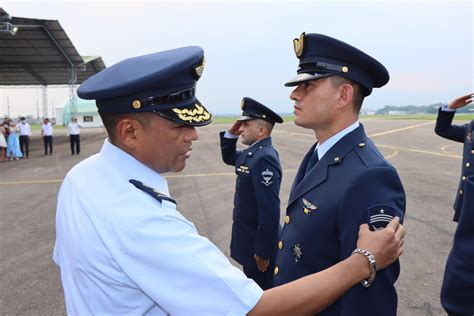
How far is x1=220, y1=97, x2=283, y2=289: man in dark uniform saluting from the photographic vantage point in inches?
140

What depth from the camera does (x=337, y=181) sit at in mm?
1933

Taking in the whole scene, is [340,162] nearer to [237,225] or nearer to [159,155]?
[159,155]

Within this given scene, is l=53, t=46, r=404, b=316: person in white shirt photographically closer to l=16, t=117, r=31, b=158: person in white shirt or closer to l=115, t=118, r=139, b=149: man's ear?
l=115, t=118, r=139, b=149: man's ear

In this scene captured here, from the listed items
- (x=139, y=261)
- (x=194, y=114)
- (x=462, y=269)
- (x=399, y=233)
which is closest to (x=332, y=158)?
(x=399, y=233)

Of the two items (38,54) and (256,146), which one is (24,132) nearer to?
(38,54)

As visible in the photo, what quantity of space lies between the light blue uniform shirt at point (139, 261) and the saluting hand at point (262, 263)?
8.16ft

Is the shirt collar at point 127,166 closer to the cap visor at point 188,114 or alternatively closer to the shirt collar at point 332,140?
the cap visor at point 188,114

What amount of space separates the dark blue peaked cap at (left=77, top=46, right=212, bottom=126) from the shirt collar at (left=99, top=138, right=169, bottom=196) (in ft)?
0.50

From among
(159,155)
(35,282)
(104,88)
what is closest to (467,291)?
(159,155)

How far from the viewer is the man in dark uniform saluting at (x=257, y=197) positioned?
3.56 metres

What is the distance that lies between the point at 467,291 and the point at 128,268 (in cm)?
321

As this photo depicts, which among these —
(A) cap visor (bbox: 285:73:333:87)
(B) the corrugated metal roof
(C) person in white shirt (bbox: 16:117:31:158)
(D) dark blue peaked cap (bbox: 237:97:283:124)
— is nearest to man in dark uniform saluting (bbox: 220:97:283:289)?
(D) dark blue peaked cap (bbox: 237:97:283:124)

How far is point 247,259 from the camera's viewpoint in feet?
12.8

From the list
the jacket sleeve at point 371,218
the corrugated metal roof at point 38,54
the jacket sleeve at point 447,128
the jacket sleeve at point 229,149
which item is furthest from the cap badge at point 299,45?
the corrugated metal roof at point 38,54
